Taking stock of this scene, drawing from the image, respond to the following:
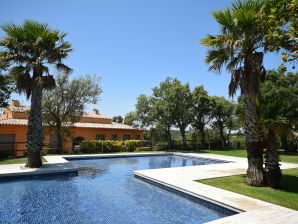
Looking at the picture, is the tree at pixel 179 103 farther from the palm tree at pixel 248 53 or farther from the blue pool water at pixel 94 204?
the palm tree at pixel 248 53

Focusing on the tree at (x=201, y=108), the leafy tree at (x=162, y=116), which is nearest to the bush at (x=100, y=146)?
the leafy tree at (x=162, y=116)

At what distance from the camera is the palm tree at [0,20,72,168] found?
10.6m

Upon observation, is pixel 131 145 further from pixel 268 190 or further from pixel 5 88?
pixel 268 190

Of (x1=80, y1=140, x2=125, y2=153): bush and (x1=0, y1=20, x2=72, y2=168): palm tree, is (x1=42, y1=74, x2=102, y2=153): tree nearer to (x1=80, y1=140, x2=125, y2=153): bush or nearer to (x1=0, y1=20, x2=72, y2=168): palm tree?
(x1=80, y1=140, x2=125, y2=153): bush

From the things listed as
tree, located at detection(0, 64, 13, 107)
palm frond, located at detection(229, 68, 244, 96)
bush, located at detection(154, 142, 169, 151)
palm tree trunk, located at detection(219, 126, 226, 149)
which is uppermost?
tree, located at detection(0, 64, 13, 107)

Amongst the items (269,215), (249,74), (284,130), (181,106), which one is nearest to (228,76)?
(249,74)

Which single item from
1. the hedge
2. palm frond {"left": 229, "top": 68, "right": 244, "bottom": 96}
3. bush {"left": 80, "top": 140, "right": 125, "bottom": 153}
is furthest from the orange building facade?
palm frond {"left": 229, "top": 68, "right": 244, "bottom": 96}

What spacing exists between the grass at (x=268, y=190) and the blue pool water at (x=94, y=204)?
160cm

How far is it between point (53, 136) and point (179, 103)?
15.1 m

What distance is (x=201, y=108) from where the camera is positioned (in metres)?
25.8

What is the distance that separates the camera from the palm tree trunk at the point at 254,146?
7.29 m

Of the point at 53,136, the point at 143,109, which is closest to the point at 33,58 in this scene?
the point at 53,136

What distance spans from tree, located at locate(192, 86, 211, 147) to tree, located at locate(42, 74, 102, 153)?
12409mm

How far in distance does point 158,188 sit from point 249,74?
228 inches
